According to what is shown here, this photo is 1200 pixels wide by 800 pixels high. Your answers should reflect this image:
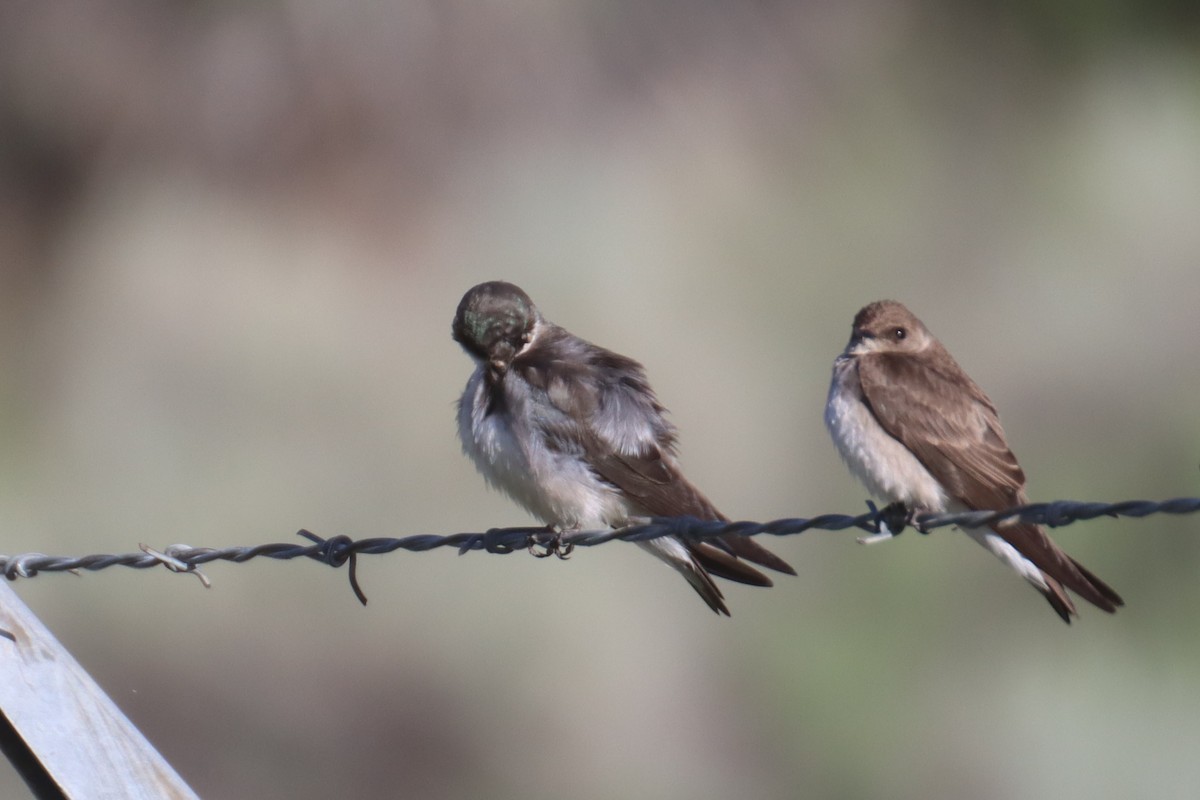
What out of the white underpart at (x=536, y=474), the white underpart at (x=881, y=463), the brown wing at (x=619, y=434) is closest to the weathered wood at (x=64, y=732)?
the white underpart at (x=536, y=474)

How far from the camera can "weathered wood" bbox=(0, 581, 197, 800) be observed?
2877 mm

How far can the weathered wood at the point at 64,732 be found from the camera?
2877 mm

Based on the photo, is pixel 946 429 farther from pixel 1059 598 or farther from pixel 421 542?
pixel 421 542

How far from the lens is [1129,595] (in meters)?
13.9

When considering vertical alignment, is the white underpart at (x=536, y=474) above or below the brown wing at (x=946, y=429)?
above

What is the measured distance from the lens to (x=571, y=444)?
4.94 m

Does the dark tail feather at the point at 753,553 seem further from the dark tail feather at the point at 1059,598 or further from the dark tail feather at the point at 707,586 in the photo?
the dark tail feather at the point at 1059,598

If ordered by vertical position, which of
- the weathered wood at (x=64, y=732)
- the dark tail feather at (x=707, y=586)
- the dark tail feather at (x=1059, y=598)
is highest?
the weathered wood at (x=64, y=732)

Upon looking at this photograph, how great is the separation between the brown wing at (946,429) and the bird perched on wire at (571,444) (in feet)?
2.38

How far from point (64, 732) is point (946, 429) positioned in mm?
3203

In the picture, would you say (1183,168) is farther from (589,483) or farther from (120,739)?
(120,739)

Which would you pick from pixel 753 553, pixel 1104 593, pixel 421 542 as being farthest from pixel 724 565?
pixel 421 542

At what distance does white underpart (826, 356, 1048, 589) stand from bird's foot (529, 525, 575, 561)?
1082 millimetres

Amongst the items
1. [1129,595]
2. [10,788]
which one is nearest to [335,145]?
[10,788]
